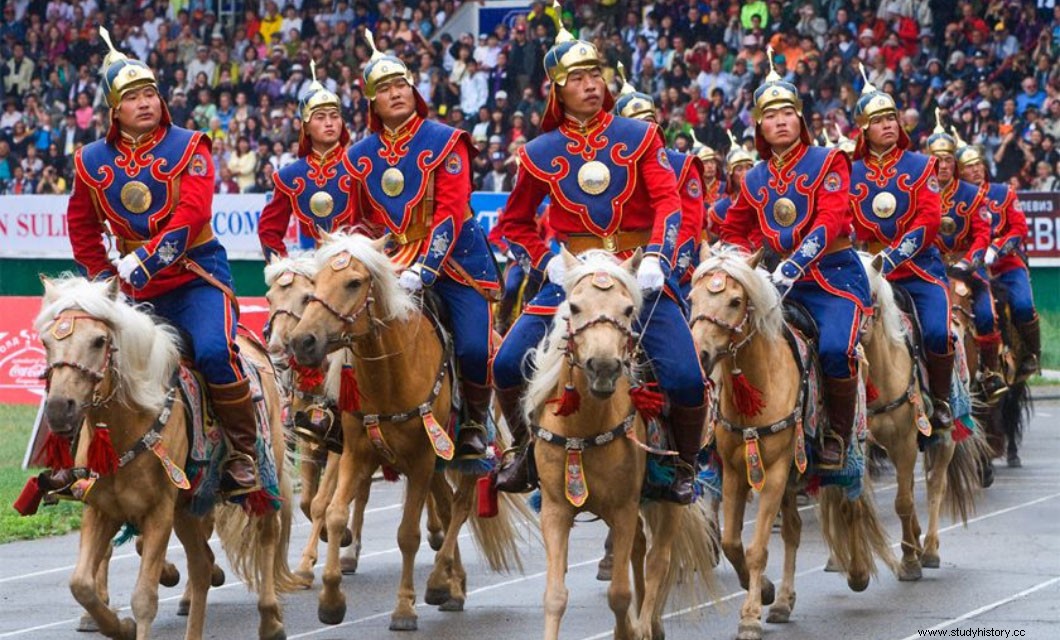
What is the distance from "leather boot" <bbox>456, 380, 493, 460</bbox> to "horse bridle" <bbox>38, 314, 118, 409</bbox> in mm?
2474

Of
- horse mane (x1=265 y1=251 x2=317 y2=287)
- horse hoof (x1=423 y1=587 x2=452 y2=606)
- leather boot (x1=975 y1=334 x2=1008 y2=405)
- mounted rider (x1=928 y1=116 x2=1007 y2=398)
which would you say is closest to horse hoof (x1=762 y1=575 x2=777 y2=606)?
horse hoof (x1=423 y1=587 x2=452 y2=606)

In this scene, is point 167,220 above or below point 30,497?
above

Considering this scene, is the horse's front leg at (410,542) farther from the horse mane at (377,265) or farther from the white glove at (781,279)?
the white glove at (781,279)

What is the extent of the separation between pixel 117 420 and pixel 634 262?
225cm

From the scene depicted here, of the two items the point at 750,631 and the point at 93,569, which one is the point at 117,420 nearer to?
the point at 93,569

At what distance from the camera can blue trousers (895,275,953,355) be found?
484 inches

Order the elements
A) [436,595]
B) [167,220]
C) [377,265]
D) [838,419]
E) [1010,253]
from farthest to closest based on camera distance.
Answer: [1010,253], [838,419], [436,595], [377,265], [167,220]

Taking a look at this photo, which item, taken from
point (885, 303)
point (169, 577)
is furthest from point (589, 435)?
point (885, 303)

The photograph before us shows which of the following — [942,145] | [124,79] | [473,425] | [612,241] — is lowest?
[473,425]

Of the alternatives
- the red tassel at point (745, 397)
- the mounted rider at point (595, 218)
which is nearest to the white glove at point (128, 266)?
the mounted rider at point (595, 218)

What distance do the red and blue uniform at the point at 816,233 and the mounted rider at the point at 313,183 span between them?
2785mm

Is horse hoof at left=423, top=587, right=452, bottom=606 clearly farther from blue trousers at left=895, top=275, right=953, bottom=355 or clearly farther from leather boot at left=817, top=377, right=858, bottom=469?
blue trousers at left=895, top=275, right=953, bottom=355

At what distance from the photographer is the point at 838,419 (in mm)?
10289

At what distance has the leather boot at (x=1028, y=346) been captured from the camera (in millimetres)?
16500
